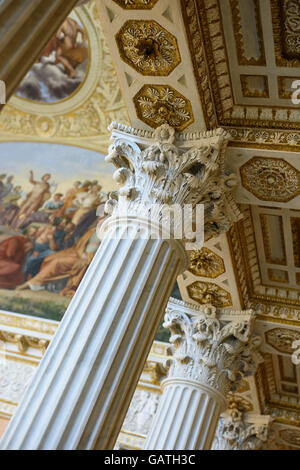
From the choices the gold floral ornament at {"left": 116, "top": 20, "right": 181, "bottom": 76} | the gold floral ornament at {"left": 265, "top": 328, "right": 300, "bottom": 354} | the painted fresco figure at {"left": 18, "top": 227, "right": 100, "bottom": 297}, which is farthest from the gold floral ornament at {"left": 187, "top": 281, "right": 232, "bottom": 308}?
the painted fresco figure at {"left": 18, "top": 227, "right": 100, "bottom": 297}

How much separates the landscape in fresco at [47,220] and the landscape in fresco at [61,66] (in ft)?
4.92

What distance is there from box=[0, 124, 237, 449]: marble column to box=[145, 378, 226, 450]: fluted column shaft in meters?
2.63

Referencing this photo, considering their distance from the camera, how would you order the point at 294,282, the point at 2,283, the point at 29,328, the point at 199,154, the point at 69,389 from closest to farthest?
1. the point at 69,389
2. the point at 199,154
3. the point at 294,282
4. the point at 29,328
5. the point at 2,283

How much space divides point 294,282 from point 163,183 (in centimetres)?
415

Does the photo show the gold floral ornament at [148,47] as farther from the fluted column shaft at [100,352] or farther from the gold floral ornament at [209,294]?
the gold floral ornament at [209,294]

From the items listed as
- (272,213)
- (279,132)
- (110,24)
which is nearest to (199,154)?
(279,132)

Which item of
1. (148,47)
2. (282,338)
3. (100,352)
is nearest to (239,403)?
(282,338)

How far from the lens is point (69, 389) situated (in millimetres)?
4875

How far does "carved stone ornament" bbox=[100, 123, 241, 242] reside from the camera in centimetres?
629

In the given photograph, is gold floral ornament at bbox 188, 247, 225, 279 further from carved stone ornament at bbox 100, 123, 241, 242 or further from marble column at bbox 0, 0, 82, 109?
marble column at bbox 0, 0, 82, 109

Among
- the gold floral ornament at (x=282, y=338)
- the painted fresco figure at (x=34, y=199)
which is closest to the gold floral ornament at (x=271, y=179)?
the gold floral ornament at (x=282, y=338)
